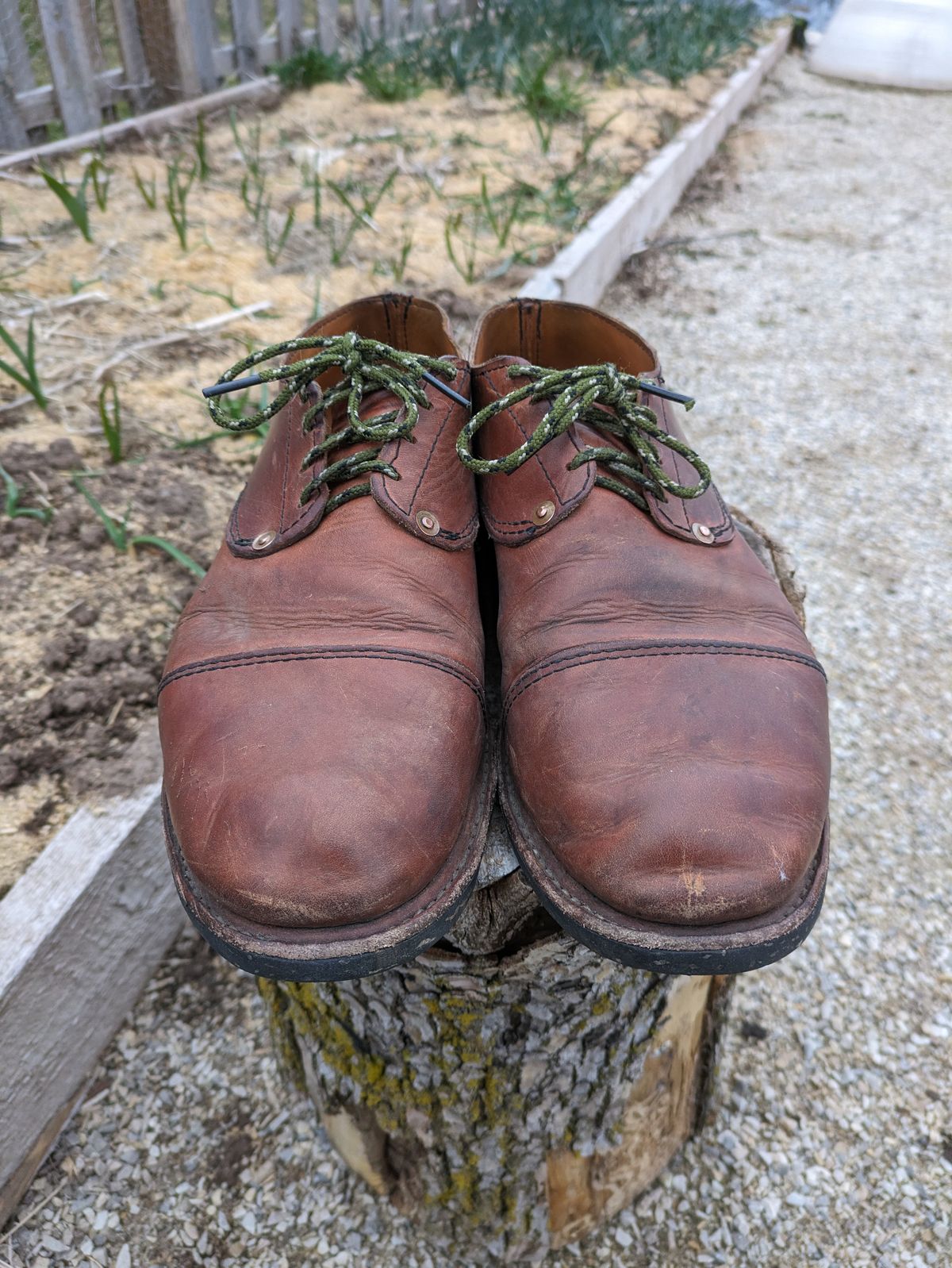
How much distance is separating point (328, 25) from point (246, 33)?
802 mm

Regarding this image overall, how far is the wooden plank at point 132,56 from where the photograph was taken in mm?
4500

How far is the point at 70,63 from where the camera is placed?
4.23m

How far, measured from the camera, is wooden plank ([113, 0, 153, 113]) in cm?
450

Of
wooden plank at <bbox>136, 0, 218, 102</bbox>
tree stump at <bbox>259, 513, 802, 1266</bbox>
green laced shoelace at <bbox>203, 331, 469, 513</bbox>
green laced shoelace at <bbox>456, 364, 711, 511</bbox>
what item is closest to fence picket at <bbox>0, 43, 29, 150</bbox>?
wooden plank at <bbox>136, 0, 218, 102</bbox>

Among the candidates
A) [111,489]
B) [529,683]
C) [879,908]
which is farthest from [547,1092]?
[111,489]

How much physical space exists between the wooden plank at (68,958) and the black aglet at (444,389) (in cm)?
85

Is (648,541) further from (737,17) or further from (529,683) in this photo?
(737,17)

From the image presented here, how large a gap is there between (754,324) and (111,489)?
317 cm

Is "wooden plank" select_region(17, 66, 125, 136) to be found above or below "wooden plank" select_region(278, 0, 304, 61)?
below

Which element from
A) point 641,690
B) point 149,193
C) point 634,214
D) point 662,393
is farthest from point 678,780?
point 634,214

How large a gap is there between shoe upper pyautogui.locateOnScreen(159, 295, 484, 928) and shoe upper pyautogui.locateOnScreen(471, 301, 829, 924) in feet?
0.27

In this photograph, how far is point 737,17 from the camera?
786 centimetres

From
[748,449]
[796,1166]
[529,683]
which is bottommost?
[796,1166]

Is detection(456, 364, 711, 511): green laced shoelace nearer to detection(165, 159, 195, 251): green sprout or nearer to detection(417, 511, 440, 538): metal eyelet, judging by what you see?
detection(417, 511, 440, 538): metal eyelet
